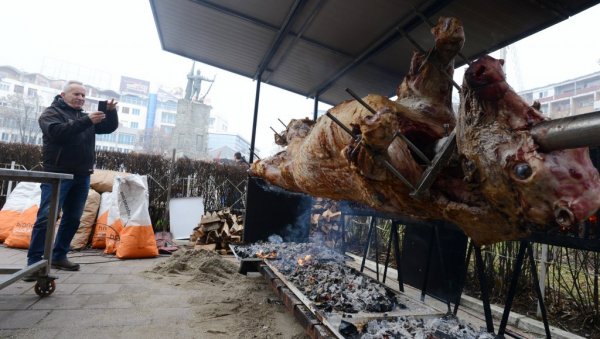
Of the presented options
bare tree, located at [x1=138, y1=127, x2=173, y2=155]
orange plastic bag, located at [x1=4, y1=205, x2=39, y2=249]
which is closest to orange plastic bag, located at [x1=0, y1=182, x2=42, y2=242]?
orange plastic bag, located at [x1=4, y1=205, x2=39, y2=249]

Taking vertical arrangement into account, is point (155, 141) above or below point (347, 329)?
above

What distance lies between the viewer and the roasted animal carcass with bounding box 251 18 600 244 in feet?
3.55

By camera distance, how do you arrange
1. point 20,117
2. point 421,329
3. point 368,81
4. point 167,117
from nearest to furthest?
point 421,329 < point 368,81 < point 20,117 < point 167,117

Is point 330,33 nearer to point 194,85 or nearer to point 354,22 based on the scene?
point 354,22

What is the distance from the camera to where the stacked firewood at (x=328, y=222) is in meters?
7.34

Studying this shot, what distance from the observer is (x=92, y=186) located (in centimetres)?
646

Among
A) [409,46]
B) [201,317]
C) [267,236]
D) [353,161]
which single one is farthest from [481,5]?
[267,236]

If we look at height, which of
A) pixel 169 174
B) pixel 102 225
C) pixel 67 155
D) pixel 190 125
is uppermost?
pixel 190 125

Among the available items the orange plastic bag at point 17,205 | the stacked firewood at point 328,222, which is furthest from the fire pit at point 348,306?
the orange plastic bag at point 17,205

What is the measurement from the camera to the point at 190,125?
2806 centimetres

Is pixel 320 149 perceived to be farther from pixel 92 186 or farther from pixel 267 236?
pixel 92 186

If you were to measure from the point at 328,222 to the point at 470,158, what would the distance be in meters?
6.35

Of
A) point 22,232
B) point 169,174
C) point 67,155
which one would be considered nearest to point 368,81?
point 67,155

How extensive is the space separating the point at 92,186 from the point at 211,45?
12.3 ft
